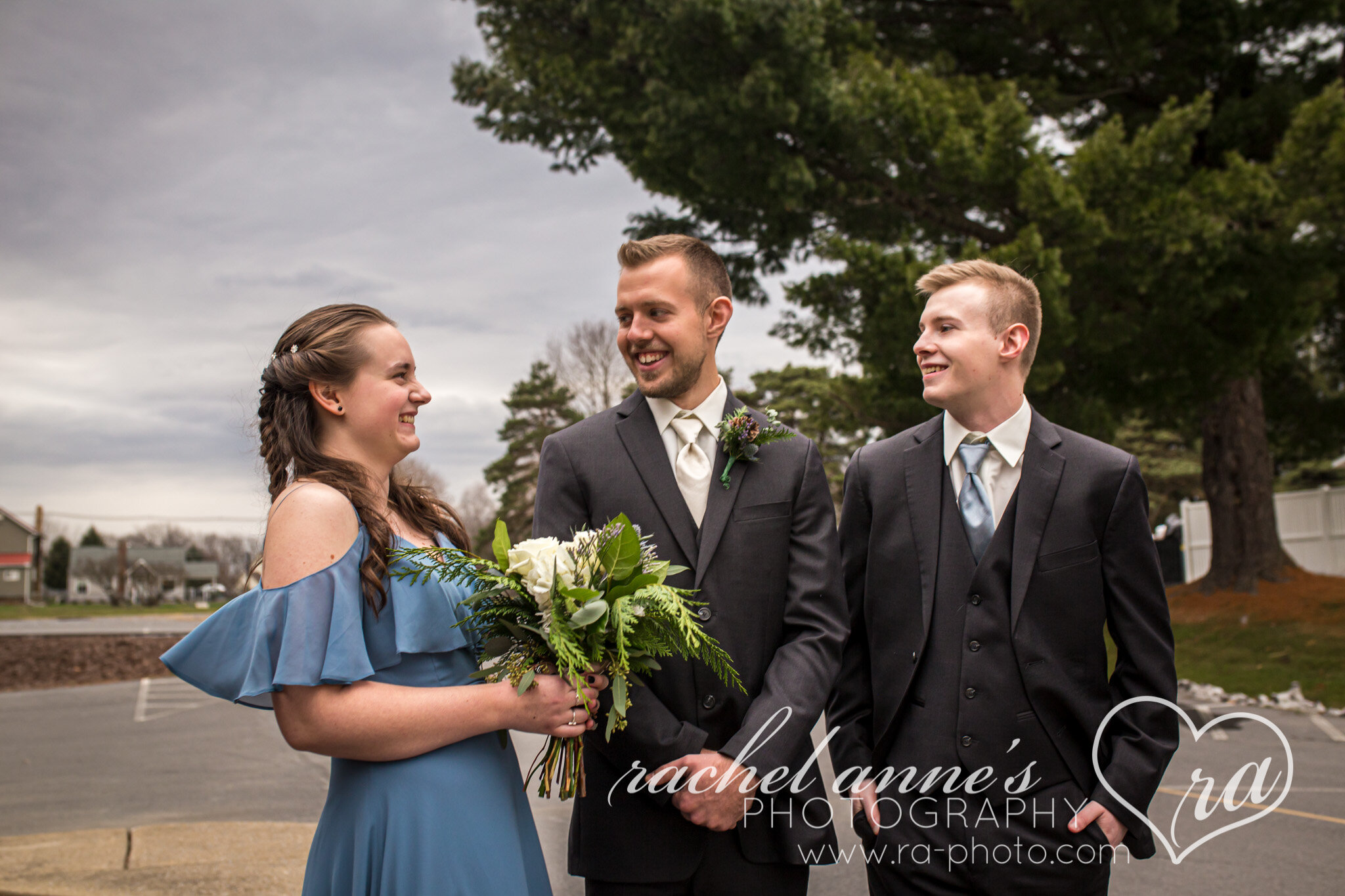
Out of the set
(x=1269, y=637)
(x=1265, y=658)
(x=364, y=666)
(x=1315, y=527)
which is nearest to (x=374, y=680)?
(x=364, y=666)

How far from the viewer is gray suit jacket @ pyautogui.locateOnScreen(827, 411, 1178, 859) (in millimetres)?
2891

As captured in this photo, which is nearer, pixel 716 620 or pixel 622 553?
pixel 622 553

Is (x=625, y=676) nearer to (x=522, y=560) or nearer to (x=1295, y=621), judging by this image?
(x=522, y=560)

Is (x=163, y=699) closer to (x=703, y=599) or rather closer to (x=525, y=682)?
(x=703, y=599)

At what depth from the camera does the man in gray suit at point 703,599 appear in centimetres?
282

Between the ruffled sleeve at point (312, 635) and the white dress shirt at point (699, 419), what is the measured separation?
2.92 ft

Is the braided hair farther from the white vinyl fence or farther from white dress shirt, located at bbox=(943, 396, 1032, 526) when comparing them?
the white vinyl fence

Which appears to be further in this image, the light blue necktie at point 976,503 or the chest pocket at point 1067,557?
the light blue necktie at point 976,503

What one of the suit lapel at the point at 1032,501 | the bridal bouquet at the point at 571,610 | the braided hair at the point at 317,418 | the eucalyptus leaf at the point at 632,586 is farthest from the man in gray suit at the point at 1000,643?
the braided hair at the point at 317,418

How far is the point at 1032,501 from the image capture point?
3010mm

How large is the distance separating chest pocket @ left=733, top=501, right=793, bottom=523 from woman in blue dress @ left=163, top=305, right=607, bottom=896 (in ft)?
Answer: 2.33

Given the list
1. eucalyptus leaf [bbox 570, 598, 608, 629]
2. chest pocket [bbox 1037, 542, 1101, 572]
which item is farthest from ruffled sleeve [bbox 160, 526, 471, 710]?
chest pocket [bbox 1037, 542, 1101, 572]

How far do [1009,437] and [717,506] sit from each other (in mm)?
982

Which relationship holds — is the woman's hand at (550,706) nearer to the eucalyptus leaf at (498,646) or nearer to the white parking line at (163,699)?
the eucalyptus leaf at (498,646)
